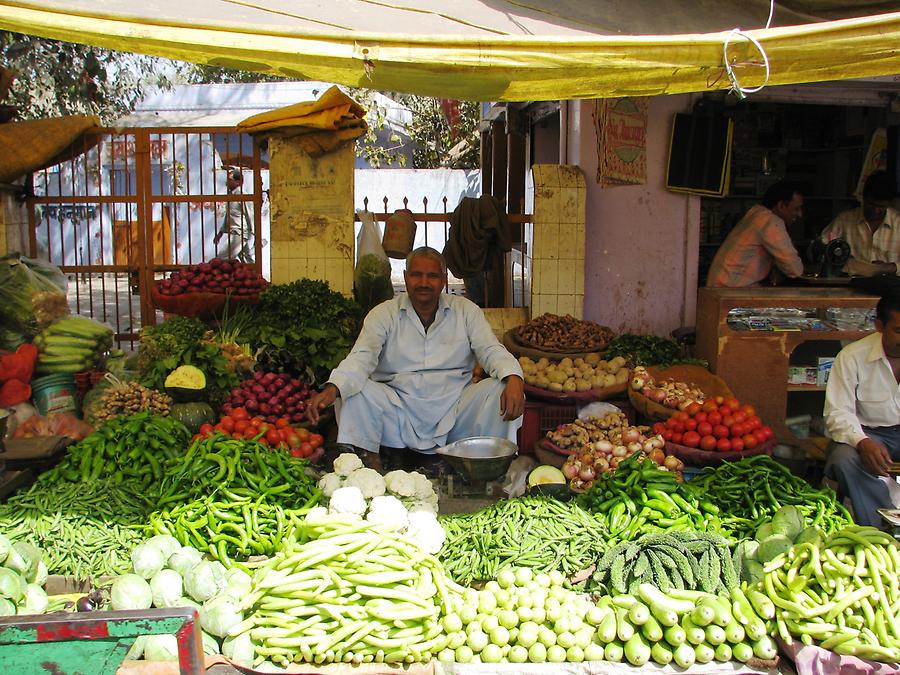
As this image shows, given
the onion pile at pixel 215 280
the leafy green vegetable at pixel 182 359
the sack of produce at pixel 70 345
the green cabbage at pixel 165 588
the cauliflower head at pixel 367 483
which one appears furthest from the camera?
the onion pile at pixel 215 280

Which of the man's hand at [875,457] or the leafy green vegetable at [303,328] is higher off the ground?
the leafy green vegetable at [303,328]

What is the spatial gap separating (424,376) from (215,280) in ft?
7.04

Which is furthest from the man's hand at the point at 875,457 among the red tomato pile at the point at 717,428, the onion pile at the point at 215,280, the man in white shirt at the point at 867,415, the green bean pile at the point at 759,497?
the onion pile at the point at 215,280

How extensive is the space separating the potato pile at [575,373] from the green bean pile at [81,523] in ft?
9.08

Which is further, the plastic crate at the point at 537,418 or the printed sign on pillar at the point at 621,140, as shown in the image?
the printed sign on pillar at the point at 621,140

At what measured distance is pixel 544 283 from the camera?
7.23 m

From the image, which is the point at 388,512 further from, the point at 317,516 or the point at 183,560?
the point at 183,560

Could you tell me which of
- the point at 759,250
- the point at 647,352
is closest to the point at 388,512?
the point at 647,352

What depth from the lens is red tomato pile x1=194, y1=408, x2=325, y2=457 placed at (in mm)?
5103

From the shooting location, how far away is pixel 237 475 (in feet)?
14.0

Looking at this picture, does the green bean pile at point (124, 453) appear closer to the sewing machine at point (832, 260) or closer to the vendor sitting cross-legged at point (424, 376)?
the vendor sitting cross-legged at point (424, 376)

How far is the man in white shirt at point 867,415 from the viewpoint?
4.67 metres

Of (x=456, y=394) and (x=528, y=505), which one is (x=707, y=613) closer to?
(x=528, y=505)

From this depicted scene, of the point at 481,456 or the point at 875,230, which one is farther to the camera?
the point at 875,230
